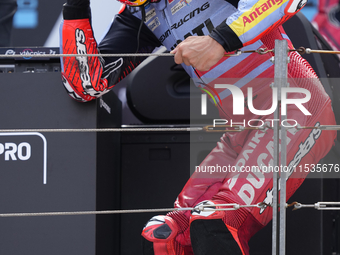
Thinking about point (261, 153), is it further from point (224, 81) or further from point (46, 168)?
point (46, 168)

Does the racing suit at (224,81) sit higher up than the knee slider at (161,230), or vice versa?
the racing suit at (224,81)

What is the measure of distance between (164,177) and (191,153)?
132mm

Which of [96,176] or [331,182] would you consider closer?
[96,176]

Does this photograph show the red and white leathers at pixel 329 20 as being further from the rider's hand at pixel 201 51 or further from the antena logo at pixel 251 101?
the rider's hand at pixel 201 51

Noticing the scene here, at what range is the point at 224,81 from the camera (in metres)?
1.00

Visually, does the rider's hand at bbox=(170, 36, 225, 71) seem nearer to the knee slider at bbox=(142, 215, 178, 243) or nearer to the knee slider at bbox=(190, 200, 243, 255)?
the knee slider at bbox=(190, 200, 243, 255)

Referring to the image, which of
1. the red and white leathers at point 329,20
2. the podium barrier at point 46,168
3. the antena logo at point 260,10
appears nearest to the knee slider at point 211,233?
the podium barrier at point 46,168

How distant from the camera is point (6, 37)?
1.79m

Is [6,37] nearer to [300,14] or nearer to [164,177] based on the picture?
[164,177]

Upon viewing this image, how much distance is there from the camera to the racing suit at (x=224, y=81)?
0.83 m

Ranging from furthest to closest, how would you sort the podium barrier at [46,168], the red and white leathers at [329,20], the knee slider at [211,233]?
the red and white leathers at [329,20] → the podium barrier at [46,168] → the knee slider at [211,233]

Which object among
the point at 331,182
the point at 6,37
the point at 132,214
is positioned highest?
the point at 6,37

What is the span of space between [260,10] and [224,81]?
0.23m

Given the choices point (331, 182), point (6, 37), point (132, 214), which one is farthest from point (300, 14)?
point (6, 37)
